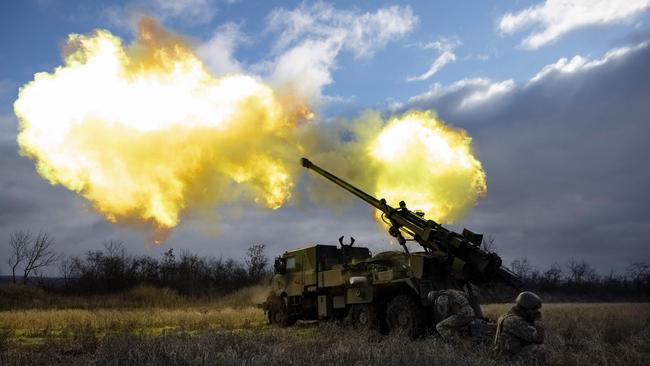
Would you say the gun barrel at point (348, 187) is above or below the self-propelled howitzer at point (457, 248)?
above

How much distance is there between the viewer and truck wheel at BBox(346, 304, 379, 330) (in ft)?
47.9

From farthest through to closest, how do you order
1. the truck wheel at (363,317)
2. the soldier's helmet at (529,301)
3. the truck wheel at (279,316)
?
the truck wheel at (279,316) < the truck wheel at (363,317) < the soldier's helmet at (529,301)

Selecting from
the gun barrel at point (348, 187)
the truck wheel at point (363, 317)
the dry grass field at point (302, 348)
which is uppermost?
the gun barrel at point (348, 187)

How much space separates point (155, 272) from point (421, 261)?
3794 centimetres

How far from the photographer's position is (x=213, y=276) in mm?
48062

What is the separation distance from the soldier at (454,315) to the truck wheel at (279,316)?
8.68 m

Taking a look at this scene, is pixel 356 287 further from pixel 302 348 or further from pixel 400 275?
pixel 302 348

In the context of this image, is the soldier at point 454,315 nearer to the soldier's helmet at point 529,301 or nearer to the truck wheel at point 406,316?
the truck wheel at point 406,316

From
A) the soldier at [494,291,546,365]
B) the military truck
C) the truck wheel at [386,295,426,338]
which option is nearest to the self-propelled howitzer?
the military truck

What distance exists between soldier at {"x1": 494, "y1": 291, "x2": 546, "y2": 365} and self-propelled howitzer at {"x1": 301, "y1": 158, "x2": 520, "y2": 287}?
523 cm

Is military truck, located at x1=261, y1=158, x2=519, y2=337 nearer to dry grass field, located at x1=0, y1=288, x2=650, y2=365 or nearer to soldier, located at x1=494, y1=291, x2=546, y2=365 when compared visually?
dry grass field, located at x1=0, y1=288, x2=650, y2=365

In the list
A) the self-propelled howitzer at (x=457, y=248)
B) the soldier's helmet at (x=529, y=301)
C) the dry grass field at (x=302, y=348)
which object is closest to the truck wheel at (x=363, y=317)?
the dry grass field at (x=302, y=348)

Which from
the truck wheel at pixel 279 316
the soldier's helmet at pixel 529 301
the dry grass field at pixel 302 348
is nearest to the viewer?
the dry grass field at pixel 302 348

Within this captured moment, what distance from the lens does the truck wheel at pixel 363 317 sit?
14.6m
